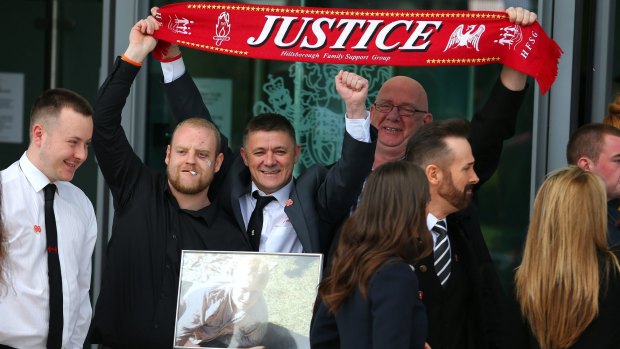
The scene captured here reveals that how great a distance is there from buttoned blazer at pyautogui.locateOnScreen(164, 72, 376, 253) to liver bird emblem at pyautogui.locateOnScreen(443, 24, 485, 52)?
2.51ft

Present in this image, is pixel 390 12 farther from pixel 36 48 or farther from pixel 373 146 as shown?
pixel 36 48

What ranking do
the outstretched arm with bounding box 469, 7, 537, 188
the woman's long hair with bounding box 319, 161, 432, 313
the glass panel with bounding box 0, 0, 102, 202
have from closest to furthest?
the woman's long hair with bounding box 319, 161, 432, 313 < the outstretched arm with bounding box 469, 7, 537, 188 < the glass panel with bounding box 0, 0, 102, 202

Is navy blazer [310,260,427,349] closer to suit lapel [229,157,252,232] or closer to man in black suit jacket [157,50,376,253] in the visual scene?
man in black suit jacket [157,50,376,253]

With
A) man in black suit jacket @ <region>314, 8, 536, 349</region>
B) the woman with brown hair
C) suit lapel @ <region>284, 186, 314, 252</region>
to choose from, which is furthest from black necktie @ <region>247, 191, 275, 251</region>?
the woman with brown hair

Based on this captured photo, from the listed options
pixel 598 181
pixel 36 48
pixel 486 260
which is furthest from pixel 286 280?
pixel 36 48

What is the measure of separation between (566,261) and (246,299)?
1.45 meters

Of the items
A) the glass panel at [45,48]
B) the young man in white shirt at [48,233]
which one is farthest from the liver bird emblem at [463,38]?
the glass panel at [45,48]

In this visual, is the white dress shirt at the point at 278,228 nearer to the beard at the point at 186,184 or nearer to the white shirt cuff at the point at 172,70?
the beard at the point at 186,184

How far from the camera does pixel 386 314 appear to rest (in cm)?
364

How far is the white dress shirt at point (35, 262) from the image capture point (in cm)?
462

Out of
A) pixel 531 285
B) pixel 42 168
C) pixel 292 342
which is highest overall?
pixel 42 168

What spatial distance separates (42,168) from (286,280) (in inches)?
48.8

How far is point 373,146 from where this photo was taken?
16.4ft

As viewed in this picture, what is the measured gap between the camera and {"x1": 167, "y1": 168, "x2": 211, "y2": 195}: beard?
509 cm
